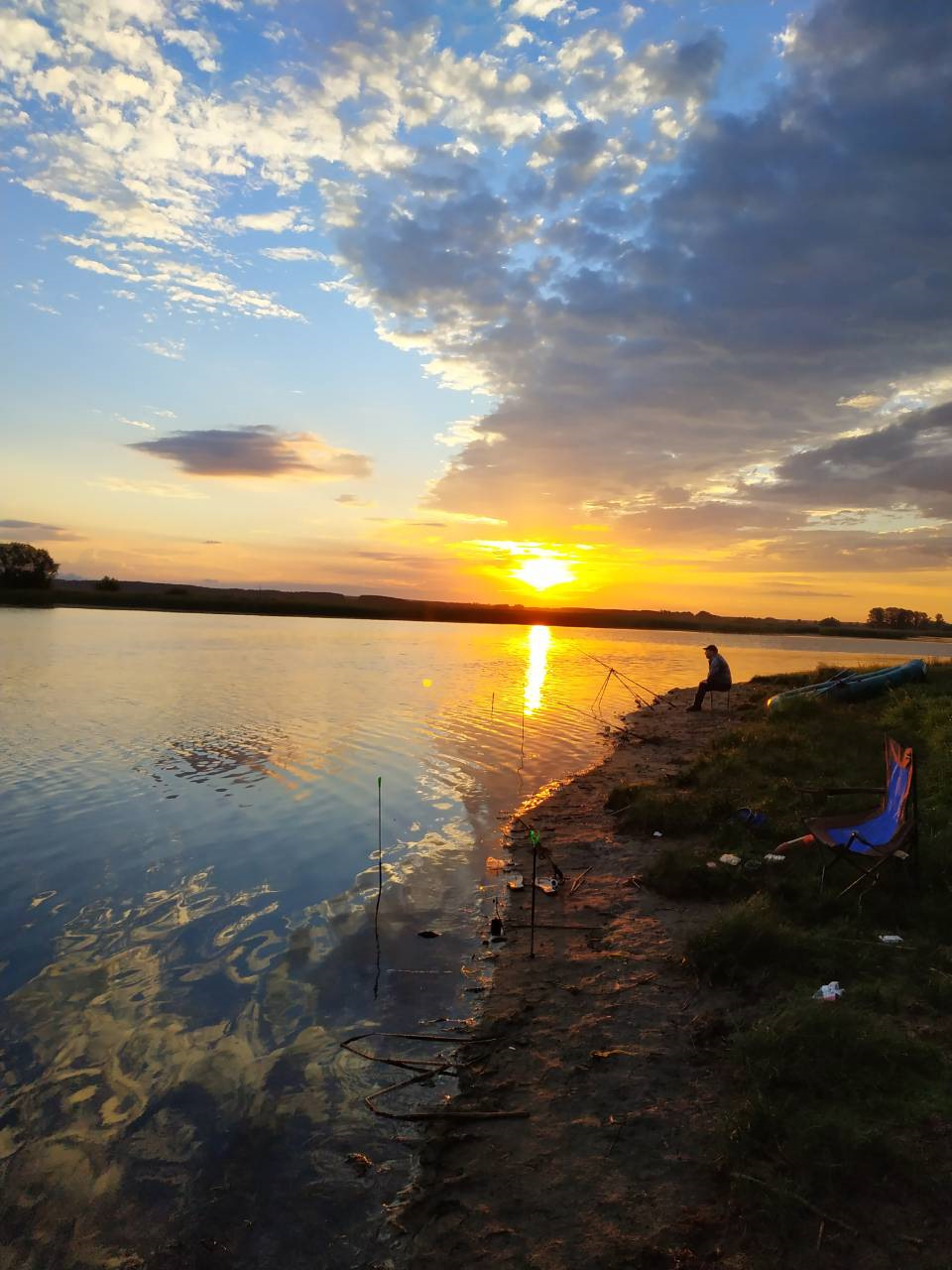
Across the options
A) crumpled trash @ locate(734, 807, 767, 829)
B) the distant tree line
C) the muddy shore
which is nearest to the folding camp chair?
crumpled trash @ locate(734, 807, 767, 829)

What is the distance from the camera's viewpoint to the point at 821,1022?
18.1 ft

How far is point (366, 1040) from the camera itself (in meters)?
6.54

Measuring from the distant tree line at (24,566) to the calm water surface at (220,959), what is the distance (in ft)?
294

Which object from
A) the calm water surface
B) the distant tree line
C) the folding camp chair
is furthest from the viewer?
the distant tree line

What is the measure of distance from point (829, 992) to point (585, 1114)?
247 centimetres

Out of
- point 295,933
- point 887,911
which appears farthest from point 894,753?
point 295,933

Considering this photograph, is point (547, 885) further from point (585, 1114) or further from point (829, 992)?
point (585, 1114)

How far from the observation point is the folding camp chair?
8.10 meters

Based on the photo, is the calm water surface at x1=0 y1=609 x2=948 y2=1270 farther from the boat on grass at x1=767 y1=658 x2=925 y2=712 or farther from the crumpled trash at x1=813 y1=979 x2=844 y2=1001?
the boat on grass at x1=767 y1=658 x2=925 y2=712

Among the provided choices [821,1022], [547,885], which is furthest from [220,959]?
[821,1022]

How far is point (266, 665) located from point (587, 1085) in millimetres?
33340

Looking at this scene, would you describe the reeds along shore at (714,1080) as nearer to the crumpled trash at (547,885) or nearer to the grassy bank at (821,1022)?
the grassy bank at (821,1022)

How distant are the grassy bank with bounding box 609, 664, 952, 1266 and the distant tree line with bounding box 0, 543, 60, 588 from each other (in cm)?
10701

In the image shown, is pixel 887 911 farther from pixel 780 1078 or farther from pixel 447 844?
pixel 447 844
